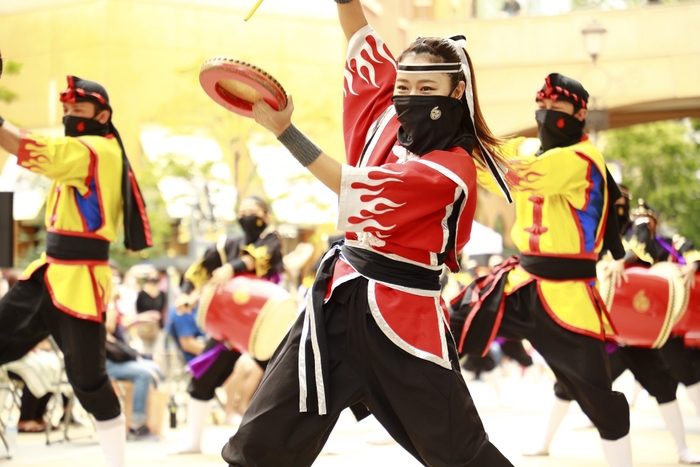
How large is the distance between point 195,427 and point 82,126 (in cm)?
255

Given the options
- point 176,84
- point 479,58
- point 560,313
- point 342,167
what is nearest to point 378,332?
point 342,167

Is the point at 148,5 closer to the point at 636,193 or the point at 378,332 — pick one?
the point at 636,193

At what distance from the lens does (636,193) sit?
2673 centimetres

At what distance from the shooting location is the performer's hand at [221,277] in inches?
278

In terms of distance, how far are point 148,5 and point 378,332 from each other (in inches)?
822

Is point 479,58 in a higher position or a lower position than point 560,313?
higher

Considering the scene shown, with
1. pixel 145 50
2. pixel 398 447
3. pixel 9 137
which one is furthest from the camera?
pixel 145 50

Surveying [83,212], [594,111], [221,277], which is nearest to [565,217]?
[83,212]

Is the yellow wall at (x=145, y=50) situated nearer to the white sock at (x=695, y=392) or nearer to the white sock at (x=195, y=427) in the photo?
the white sock at (x=695, y=392)

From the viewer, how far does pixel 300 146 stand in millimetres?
2852

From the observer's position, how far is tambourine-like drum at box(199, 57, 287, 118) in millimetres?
2777

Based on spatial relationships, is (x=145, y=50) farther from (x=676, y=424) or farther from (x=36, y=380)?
(x=676, y=424)

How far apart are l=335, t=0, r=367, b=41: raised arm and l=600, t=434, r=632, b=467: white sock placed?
98.4 inches

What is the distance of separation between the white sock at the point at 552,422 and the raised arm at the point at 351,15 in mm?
3337
